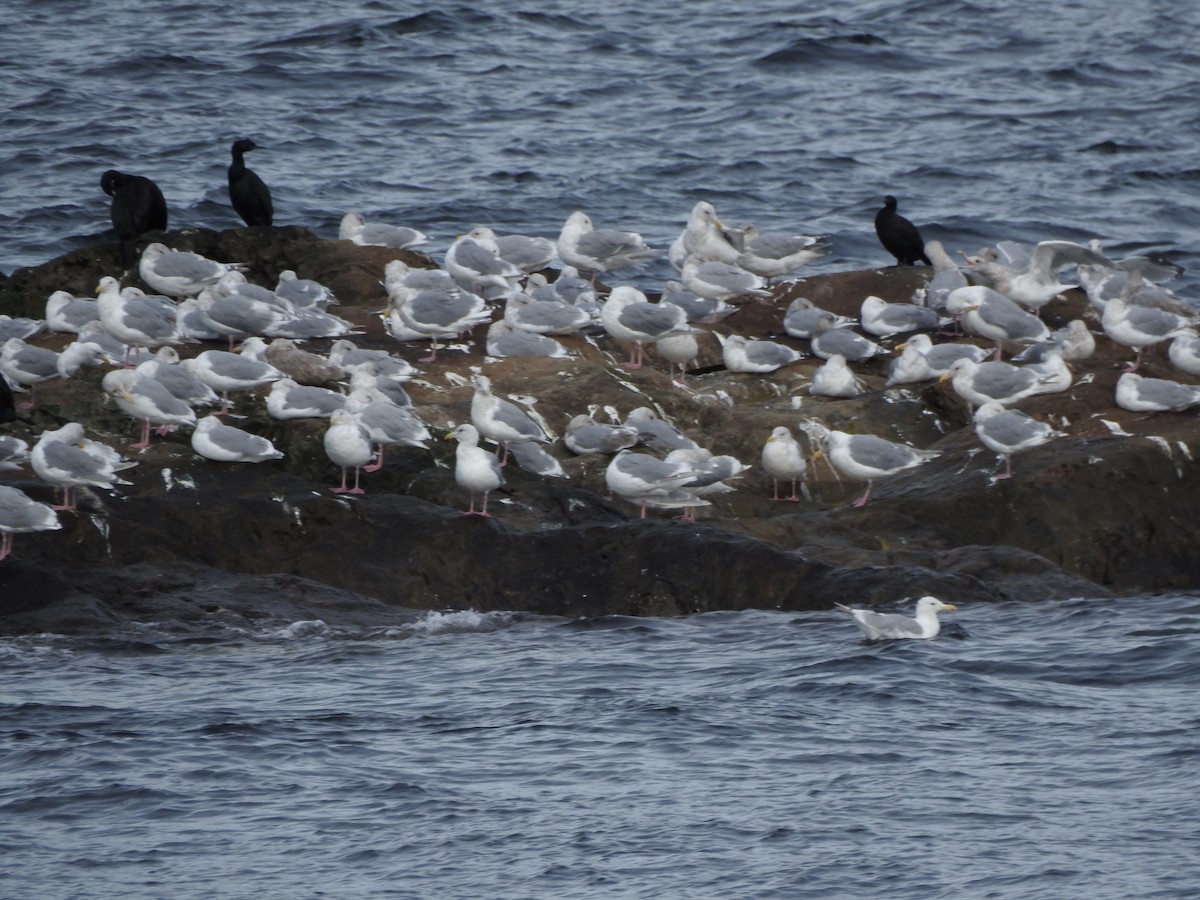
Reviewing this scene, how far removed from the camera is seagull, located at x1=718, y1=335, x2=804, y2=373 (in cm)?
1733

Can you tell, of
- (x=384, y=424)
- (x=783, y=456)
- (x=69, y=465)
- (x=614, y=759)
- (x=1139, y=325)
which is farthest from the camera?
(x=1139, y=325)

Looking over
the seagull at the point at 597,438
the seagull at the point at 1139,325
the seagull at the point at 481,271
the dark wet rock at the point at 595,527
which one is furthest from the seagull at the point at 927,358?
the seagull at the point at 481,271

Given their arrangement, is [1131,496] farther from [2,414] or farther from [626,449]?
[2,414]

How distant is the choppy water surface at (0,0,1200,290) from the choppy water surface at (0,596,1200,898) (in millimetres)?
13461

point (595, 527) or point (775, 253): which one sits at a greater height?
point (595, 527)

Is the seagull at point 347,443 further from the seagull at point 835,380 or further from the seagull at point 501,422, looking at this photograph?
the seagull at point 835,380

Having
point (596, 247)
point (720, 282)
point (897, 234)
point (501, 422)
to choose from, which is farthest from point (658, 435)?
point (897, 234)

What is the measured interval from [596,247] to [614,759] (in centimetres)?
986

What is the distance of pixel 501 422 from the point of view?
14.6m

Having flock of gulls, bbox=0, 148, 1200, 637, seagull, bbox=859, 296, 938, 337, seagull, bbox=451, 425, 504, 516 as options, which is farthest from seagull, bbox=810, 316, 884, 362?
seagull, bbox=451, 425, 504, 516

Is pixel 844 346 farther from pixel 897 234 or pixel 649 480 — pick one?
pixel 649 480

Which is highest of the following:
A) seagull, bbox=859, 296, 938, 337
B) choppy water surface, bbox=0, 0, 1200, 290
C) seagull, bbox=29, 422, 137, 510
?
seagull, bbox=29, 422, 137, 510

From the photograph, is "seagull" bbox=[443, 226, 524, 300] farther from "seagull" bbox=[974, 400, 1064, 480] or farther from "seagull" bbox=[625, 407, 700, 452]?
"seagull" bbox=[974, 400, 1064, 480]

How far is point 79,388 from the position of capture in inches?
612
